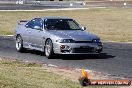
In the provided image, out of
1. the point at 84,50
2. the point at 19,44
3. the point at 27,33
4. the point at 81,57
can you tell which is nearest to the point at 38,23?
the point at 27,33

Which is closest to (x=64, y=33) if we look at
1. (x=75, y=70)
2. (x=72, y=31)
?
(x=72, y=31)

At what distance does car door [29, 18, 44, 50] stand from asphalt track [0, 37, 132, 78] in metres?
0.39

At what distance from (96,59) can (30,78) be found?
588 cm

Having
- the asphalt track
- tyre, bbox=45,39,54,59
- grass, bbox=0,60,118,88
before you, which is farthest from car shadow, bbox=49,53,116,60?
grass, bbox=0,60,118,88

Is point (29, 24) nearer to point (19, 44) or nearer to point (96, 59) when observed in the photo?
point (19, 44)

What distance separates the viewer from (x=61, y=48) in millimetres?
16625

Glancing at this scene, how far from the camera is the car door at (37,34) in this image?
17.7m

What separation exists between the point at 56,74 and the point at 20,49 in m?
7.05

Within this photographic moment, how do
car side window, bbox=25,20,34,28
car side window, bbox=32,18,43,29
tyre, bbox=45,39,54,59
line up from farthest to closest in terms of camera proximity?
1. car side window, bbox=25,20,34,28
2. car side window, bbox=32,18,43,29
3. tyre, bbox=45,39,54,59

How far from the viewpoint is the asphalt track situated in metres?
13.9

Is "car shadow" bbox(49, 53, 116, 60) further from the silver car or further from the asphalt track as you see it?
the silver car

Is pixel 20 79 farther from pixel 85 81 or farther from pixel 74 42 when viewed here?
pixel 74 42

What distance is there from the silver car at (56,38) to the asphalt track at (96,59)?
317mm

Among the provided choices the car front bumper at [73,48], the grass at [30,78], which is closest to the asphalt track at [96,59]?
the car front bumper at [73,48]
